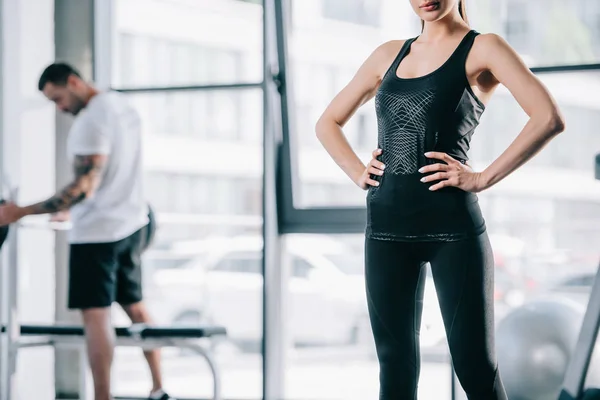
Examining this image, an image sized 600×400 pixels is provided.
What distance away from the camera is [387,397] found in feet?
5.50

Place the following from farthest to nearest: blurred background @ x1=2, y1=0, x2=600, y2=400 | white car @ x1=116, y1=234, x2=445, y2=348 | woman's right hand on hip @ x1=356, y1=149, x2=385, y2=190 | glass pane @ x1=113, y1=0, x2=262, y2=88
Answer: white car @ x1=116, y1=234, x2=445, y2=348
glass pane @ x1=113, y1=0, x2=262, y2=88
blurred background @ x1=2, y1=0, x2=600, y2=400
woman's right hand on hip @ x1=356, y1=149, x2=385, y2=190

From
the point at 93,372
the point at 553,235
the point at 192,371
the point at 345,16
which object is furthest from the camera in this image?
the point at 192,371

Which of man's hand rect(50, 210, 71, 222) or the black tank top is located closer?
the black tank top

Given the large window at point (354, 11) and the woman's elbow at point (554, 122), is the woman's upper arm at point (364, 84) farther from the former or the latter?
the large window at point (354, 11)

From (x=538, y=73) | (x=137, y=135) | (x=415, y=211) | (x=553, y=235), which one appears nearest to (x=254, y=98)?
(x=137, y=135)

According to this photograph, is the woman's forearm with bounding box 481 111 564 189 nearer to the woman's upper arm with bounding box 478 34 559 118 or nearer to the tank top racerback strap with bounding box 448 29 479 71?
the woman's upper arm with bounding box 478 34 559 118

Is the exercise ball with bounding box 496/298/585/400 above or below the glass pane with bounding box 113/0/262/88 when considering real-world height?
below

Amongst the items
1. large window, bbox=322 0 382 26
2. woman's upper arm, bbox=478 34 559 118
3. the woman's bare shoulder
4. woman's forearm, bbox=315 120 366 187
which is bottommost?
woman's forearm, bbox=315 120 366 187

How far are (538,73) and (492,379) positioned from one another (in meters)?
1.81

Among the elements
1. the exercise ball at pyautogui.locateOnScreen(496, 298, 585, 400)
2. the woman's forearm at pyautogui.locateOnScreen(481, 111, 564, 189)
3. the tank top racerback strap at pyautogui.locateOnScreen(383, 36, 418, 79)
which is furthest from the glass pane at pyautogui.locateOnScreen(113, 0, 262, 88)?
the woman's forearm at pyautogui.locateOnScreen(481, 111, 564, 189)

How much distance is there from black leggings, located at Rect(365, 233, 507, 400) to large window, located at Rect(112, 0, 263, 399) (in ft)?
4.90

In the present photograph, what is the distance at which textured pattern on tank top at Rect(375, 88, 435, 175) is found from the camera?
1.68m

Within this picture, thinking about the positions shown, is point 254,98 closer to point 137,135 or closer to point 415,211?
point 137,135

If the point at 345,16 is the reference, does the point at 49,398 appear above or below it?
below
